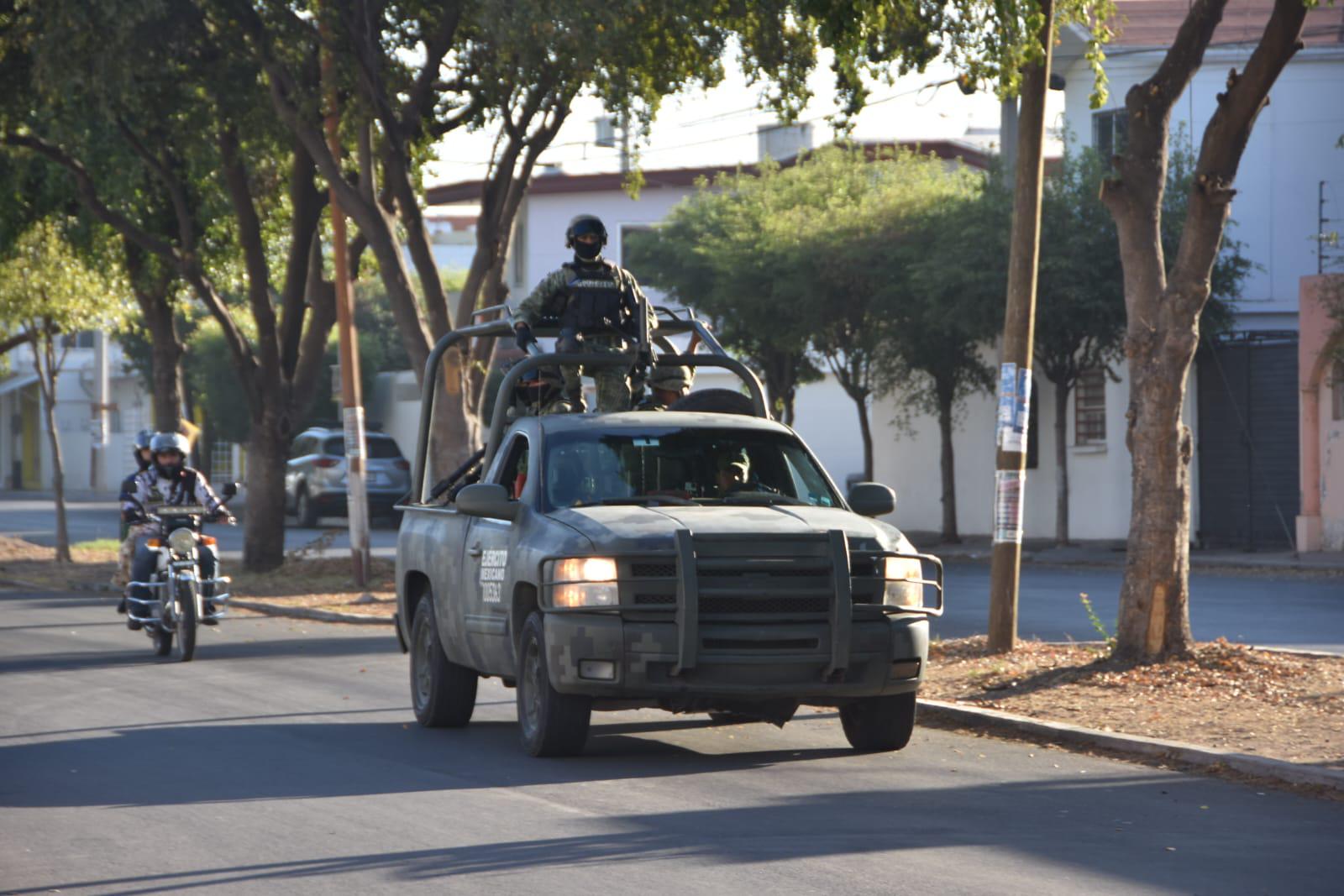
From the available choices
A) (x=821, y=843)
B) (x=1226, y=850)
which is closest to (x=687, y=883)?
(x=821, y=843)

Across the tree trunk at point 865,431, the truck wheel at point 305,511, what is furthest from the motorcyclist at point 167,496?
the truck wheel at point 305,511

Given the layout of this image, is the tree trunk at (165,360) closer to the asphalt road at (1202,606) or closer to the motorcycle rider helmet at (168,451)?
the asphalt road at (1202,606)

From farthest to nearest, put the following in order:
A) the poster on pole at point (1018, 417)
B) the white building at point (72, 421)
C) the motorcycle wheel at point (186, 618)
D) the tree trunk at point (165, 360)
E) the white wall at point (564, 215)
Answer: the white building at point (72, 421) < the white wall at point (564, 215) < the tree trunk at point (165, 360) < the motorcycle wheel at point (186, 618) < the poster on pole at point (1018, 417)

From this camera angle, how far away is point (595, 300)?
11.8 meters

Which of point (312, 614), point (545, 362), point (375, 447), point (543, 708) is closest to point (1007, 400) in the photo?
point (545, 362)

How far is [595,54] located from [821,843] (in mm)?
11517

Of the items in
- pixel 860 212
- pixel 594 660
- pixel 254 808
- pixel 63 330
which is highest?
pixel 860 212

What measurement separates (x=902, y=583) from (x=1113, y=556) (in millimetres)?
19289

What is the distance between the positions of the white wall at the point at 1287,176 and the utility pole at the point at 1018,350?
1818 cm

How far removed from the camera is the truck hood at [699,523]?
29.9 ft

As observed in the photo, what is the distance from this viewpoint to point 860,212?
109 ft

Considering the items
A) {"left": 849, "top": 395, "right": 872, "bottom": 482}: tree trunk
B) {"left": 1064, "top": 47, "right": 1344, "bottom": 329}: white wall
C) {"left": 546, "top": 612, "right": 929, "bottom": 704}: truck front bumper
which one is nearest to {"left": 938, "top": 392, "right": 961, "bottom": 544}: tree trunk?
{"left": 849, "top": 395, "right": 872, "bottom": 482}: tree trunk

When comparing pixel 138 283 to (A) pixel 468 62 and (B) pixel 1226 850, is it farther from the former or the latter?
(B) pixel 1226 850

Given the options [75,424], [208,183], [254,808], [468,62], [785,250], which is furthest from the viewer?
[75,424]
